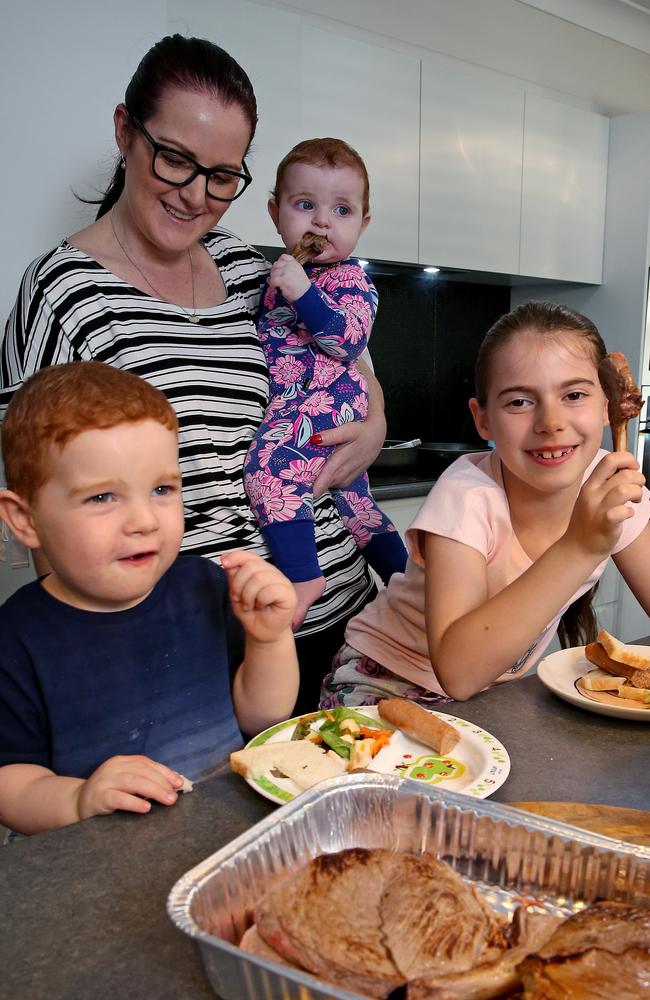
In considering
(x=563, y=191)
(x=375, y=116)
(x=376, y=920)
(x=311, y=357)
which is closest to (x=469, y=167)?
(x=375, y=116)

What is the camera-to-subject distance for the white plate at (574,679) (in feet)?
3.17

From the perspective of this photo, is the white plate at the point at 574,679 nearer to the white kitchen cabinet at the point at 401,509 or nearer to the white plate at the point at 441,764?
the white plate at the point at 441,764

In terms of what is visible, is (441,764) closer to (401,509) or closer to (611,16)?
(401,509)

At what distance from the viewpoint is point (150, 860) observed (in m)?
0.71

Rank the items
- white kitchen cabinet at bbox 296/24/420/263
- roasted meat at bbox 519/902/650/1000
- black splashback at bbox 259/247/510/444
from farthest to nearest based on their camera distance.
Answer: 1. black splashback at bbox 259/247/510/444
2. white kitchen cabinet at bbox 296/24/420/263
3. roasted meat at bbox 519/902/650/1000

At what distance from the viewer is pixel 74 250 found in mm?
1328

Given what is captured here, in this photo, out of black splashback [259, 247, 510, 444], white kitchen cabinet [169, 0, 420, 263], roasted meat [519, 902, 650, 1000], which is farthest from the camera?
black splashback [259, 247, 510, 444]

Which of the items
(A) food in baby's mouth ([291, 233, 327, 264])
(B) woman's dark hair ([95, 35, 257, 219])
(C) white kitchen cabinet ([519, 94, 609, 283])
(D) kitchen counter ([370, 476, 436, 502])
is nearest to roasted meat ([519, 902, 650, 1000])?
(B) woman's dark hair ([95, 35, 257, 219])

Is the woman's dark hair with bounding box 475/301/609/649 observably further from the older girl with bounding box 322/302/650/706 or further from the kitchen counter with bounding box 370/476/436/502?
the kitchen counter with bounding box 370/476/436/502

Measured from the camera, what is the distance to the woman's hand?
1667mm

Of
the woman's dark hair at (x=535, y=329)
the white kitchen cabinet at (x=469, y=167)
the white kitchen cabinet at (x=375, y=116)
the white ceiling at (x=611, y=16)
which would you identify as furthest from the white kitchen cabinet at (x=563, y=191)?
the woman's dark hair at (x=535, y=329)

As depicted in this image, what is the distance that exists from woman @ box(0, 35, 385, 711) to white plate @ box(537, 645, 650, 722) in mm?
536

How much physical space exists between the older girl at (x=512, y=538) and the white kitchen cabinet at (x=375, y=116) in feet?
5.09

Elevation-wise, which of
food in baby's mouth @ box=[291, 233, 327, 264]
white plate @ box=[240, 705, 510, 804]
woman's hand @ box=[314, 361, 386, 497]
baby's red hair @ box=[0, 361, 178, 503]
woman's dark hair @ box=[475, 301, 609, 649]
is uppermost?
food in baby's mouth @ box=[291, 233, 327, 264]
